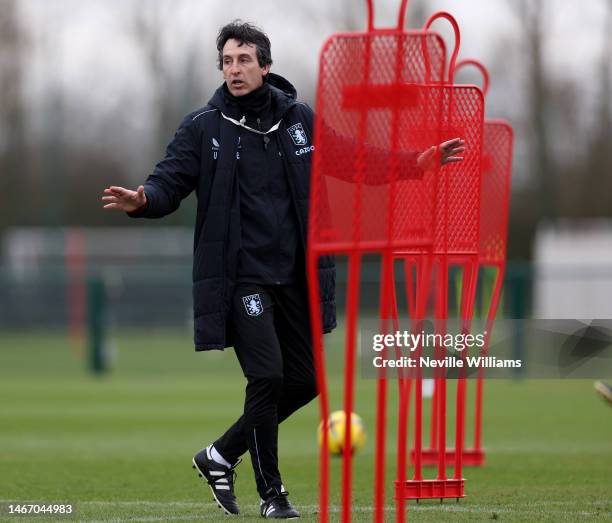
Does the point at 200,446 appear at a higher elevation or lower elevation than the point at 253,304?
lower

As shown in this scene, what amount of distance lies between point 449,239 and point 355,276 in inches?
89.0

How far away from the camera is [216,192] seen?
624 centimetres

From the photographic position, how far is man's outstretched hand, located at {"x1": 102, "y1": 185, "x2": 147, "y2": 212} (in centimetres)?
598

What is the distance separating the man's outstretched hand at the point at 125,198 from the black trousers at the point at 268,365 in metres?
0.65

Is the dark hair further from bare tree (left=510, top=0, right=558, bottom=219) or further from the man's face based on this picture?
bare tree (left=510, top=0, right=558, bottom=219)

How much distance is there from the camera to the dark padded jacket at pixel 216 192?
20.4ft

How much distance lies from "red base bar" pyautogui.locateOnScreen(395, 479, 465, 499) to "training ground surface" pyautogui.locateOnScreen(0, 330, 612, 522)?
8 centimetres

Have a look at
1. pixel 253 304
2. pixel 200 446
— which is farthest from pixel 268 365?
pixel 200 446

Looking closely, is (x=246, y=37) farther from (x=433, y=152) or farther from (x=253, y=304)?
(x=253, y=304)

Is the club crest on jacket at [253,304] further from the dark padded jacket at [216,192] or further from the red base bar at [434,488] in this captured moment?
the red base bar at [434,488]

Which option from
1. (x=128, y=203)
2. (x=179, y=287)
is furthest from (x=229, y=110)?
(x=179, y=287)

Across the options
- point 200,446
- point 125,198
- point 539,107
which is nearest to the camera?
point 125,198

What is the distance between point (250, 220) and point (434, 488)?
178 centimetres

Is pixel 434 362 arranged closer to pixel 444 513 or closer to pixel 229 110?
pixel 444 513
